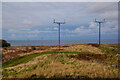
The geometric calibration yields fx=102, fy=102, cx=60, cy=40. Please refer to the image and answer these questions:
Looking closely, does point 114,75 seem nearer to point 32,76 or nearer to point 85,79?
point 85,79

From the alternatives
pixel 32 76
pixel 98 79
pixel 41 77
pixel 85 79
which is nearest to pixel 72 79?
pixel 85 79

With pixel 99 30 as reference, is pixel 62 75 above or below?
below

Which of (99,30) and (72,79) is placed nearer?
(72,79)

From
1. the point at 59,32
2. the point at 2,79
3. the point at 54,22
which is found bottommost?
the point at 2,79

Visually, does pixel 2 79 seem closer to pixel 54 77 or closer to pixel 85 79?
pixel 54 77

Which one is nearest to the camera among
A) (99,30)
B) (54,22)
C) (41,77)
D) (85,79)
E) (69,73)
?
(85,79)

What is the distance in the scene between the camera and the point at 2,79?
1100 cm

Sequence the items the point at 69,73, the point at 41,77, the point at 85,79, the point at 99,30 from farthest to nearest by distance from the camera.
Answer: the point at 99,30
the point at 69,73
the point at 41,77
the point at 85,79

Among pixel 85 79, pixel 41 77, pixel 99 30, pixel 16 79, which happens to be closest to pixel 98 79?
pixel 85 79

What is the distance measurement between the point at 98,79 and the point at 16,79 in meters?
8.24

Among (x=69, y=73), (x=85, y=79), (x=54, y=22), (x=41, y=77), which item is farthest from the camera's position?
(x=54, y=22)

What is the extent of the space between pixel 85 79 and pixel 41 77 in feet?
14.8

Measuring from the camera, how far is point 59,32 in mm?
31703

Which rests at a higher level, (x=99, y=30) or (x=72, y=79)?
(x=99, y=30)
